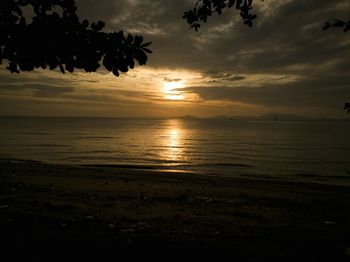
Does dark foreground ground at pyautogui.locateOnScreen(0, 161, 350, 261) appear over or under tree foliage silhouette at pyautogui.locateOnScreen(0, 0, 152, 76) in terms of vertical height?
under

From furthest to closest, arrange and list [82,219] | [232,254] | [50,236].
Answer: [82,219] → [50,236] → [232,254]

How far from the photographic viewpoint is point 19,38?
3582 mm

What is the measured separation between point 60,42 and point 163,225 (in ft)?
17.3

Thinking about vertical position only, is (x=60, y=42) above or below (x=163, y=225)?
above

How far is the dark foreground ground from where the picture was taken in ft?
18.9

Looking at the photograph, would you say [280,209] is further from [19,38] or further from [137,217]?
[19,38]

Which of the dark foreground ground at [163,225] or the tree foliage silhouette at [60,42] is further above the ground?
the tree foliage silhouette at [60,42]

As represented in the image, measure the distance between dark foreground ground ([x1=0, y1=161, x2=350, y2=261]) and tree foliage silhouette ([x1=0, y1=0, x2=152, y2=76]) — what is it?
3276mm

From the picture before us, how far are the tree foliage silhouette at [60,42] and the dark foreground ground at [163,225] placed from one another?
3.28m

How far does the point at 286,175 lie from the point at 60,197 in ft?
59.9

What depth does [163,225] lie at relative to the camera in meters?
7.64

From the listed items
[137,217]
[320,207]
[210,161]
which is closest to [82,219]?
[137,217]

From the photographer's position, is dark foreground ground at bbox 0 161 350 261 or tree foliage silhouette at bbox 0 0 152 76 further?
dark foreground ground at bbox 0 161 350 261

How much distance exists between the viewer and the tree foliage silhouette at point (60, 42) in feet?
11.8
